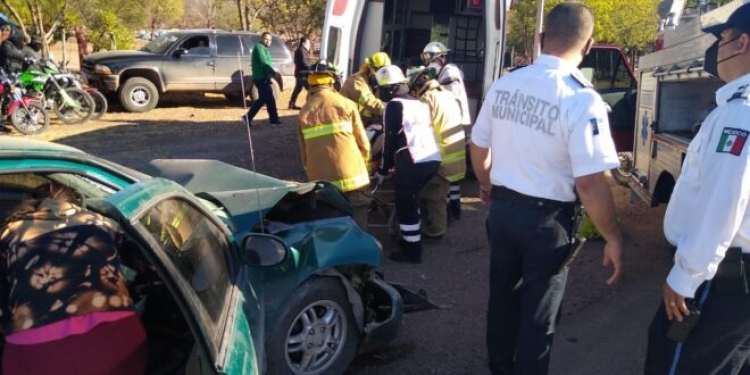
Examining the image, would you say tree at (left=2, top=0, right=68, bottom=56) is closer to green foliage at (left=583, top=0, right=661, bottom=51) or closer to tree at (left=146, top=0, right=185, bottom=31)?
tree at (left=146, top=0, right=185, bottom=31)

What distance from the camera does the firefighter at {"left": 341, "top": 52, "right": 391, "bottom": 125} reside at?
754 cm

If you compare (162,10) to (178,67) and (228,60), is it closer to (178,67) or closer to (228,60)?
(228,60)

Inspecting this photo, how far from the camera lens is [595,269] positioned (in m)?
5.89

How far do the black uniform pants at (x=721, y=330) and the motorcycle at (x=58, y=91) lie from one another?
1157 cm

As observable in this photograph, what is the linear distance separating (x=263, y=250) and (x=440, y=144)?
12.2ft

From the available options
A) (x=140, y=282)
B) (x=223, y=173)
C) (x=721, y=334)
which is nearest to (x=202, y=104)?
(x=223, y=173)

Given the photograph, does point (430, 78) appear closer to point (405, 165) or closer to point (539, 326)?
point (405, 165)

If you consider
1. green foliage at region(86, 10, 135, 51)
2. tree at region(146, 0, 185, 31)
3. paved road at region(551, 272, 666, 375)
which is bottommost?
paved road at region(551, 272, 666, 375)

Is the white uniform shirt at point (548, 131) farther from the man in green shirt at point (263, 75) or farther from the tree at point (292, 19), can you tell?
the tree at point (292, 19)

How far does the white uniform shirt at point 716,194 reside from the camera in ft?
7.72

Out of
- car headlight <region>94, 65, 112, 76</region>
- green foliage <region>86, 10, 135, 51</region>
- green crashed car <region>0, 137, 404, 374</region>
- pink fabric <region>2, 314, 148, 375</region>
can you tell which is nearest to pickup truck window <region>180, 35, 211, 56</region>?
car headlight <region>94, 65, 112, 76</region>

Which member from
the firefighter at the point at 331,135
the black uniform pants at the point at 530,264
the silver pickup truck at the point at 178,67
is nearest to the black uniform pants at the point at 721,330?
the black uniform pants at the point at 530,264

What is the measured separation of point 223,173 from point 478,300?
2126mm

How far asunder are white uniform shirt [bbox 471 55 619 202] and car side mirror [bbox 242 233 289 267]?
1.08 meters
